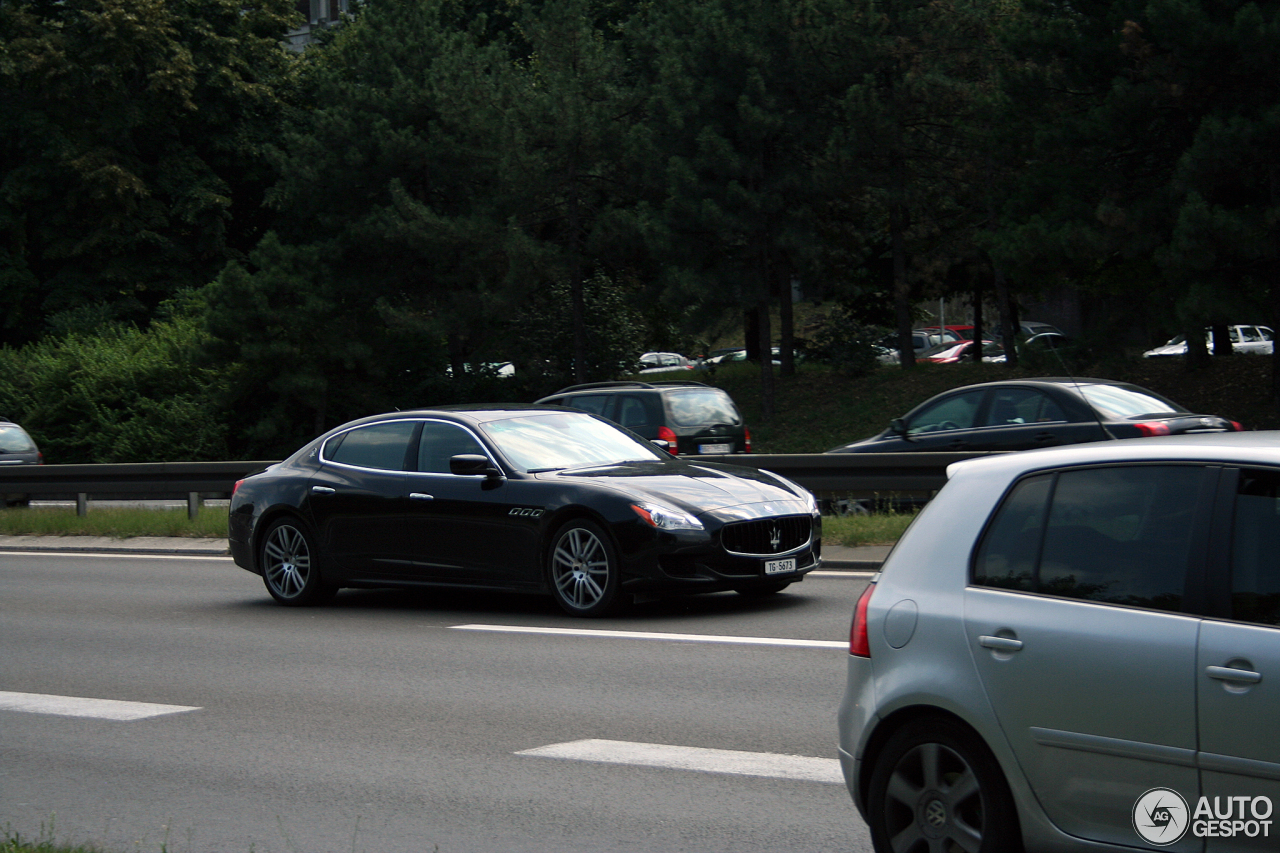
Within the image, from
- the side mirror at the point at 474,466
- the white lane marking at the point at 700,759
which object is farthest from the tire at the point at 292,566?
the white lane marking at the point at 700,759

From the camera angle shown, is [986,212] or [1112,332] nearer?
[1112,332]

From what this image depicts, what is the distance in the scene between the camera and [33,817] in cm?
593

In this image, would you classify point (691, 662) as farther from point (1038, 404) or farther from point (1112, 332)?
point (1112, 332)

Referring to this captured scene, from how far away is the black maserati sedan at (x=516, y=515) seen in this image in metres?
10.2

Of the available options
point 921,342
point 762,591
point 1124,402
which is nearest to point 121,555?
point 762,591

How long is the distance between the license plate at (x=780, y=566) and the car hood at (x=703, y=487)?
34 cm

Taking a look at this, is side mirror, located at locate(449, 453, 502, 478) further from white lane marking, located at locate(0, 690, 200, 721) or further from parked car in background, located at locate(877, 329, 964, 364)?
parked car in background, located at locate(877, 329, 964, 364)

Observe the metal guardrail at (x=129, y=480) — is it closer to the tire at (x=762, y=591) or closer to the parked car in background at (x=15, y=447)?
the parked car in background at (x=15, y=447)

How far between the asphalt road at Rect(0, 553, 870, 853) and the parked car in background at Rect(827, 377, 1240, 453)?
14.9 feet

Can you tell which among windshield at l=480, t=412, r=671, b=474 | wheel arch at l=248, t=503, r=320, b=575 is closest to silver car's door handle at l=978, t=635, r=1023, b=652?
windshield at l=480, t=412, r=671, b=474

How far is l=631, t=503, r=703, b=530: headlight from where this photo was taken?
10102 mm

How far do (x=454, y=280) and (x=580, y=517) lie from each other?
98.1ft

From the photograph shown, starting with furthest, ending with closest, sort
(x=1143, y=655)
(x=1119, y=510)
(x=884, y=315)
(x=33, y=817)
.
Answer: (x=884, y=315), (x=33, y=817), (x=1119, y=510), (x=1143, y=655)

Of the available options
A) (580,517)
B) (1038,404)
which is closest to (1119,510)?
(580,517)
